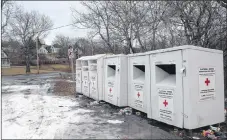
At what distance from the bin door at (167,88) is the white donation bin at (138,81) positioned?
0.34m

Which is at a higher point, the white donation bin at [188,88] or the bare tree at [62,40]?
the bare tree at [62,40]

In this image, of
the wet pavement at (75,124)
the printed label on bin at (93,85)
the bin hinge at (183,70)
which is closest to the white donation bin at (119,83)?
the wet pavement at (75,124)

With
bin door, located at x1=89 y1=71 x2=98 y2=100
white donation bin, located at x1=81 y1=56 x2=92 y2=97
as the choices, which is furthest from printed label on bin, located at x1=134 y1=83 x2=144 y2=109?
white donation bin, located at x1=81 y1=56 x2=92 y2=97

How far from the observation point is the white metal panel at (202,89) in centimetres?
493

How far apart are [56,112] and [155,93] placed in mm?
3169

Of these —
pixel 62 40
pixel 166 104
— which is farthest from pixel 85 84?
pixel 62 40

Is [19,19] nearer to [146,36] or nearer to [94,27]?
[94,27]

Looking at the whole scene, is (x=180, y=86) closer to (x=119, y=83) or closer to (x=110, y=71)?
(x=119, y=83)

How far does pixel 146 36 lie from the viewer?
12.5m

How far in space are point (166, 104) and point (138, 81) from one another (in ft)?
5.12

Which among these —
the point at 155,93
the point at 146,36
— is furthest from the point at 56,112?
the point at 146,36

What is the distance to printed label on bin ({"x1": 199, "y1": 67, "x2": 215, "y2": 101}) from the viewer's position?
514cm

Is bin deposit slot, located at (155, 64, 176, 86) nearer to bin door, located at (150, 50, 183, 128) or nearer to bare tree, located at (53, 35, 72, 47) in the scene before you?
bin door, located at (150, 50, 183, 128)

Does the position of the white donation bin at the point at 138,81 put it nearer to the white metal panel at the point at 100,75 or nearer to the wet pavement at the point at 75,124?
the wet pavement at the point at 75,124
